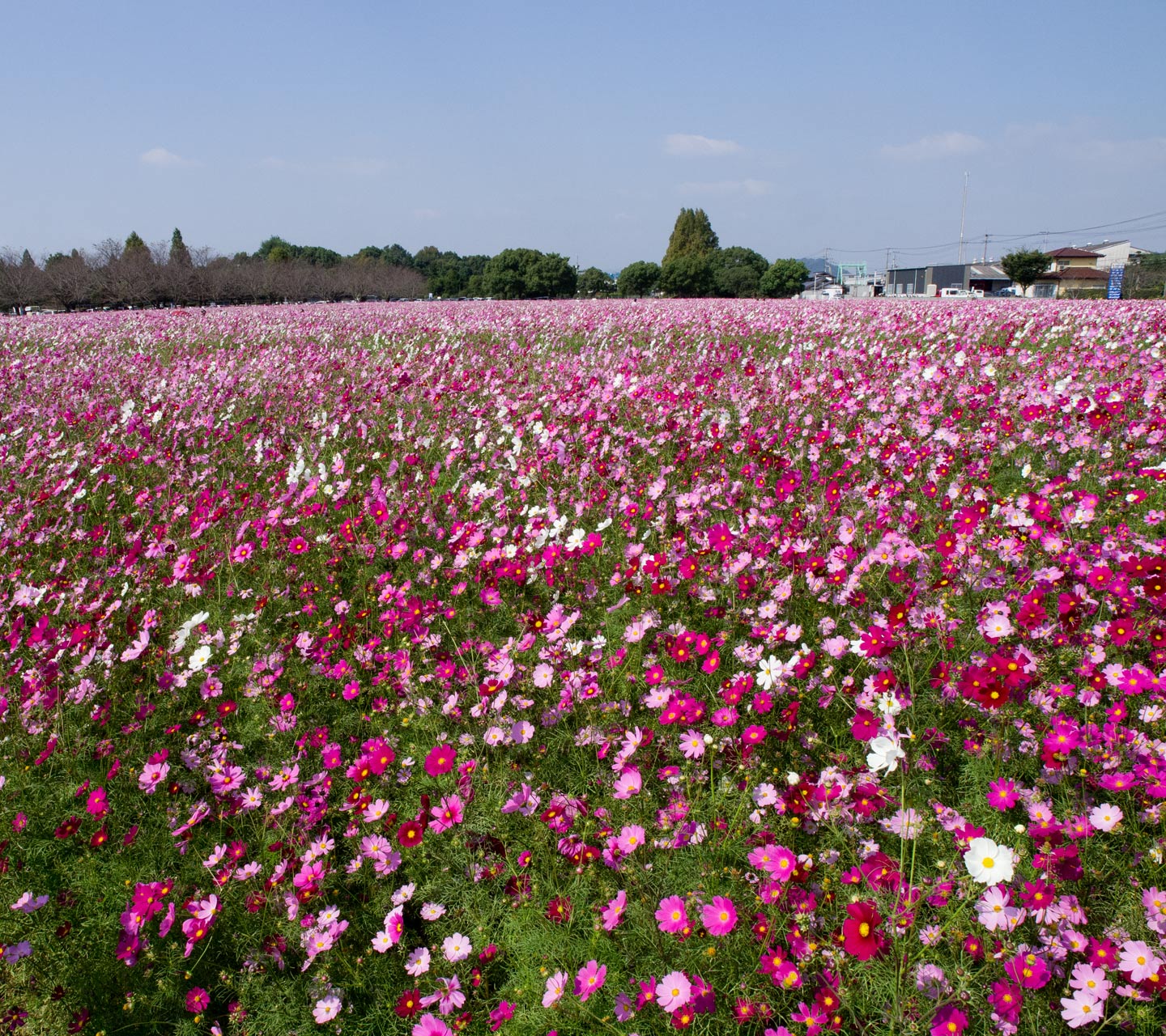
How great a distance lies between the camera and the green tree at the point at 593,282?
51125 mm

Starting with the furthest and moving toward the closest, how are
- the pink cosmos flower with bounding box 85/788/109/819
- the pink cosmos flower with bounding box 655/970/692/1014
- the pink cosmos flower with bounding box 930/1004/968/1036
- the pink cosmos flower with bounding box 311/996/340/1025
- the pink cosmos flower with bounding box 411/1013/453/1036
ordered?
the pink cosmos flower with bounding box 85/788/109/819
the pink cosmos flower with bounding box 311/996/340/1025
the pink cosmos flower with bounding box 411/1013/453/1036
the pink cosmos flower with bounding box 655/970/692/1014
the pink cosmos flower with bounding box 930/1004/968/1036

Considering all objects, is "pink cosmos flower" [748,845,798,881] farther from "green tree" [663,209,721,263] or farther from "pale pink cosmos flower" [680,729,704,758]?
"green tree" [663,209,721,263]

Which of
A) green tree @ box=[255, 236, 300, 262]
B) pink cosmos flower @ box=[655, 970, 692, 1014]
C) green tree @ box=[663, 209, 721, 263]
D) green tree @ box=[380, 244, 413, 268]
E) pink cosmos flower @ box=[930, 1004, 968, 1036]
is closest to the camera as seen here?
pink cosmos flower @ box=[930, 1004, 968, 1036]

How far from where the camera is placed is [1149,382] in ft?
14.9

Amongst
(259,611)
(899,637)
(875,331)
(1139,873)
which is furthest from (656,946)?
(875,331)

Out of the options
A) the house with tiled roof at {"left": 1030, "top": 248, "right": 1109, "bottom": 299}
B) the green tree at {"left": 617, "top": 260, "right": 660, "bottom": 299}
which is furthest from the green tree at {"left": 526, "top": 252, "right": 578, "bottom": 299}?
the house with tiled roof at {"left": 1030, "top": 248, "right": 1109, "bottom": 299}

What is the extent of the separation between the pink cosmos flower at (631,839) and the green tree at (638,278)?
154 ft

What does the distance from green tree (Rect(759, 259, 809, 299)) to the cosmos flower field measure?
142 feet

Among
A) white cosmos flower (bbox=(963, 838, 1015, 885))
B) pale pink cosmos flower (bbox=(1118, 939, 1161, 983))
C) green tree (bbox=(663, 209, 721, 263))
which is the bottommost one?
pale pink cosmos flower (bbox=(1118, 939, 1161, 983))

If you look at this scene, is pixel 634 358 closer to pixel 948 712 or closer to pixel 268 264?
pixel 948 712

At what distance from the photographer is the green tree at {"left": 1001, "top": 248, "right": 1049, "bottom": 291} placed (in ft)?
130

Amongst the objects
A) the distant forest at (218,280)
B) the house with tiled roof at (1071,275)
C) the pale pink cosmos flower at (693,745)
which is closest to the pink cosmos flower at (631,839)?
the pale pink cosmos flower at (693,745)

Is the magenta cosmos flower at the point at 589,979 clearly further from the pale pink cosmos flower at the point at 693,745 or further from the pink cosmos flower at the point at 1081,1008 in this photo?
the pink cosmos flower at the point at 1081,1008

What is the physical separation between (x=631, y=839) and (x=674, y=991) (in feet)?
1.40
